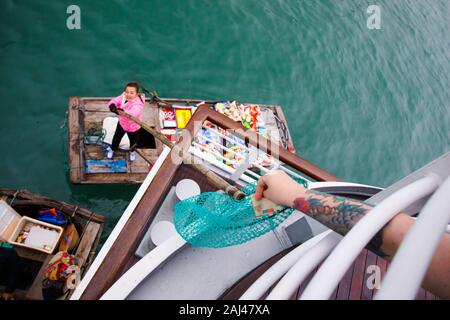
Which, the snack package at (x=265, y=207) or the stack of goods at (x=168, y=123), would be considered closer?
the snack package at (x=265, y=207)

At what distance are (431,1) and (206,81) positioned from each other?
1536 cm

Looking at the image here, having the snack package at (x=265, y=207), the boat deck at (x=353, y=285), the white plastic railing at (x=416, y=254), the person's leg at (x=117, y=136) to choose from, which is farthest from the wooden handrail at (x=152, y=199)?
the white plastic railing at (x=416, y=254)

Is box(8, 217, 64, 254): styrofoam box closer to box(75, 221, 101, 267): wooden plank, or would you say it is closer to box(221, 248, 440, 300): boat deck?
box(75, 221, 101, 267): wooden plank

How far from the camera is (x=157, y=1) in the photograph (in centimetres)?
1097

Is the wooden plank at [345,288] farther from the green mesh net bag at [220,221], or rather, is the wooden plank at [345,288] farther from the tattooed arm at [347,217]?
the tattooed arm at [347,217]

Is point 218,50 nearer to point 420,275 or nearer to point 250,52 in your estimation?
point 250,52

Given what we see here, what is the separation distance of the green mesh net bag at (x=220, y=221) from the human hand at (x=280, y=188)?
0.38m

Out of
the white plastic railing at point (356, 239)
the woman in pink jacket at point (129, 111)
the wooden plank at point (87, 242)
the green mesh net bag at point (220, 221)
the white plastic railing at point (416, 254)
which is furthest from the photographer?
the woman in pink jacket at point (129, 111)

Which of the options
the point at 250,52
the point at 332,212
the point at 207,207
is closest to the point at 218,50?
the point at 250,52

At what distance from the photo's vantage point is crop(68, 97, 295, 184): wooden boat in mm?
7180

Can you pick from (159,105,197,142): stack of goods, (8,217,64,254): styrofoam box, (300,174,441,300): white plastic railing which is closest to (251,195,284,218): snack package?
(300,174,441,300): white plastic railing

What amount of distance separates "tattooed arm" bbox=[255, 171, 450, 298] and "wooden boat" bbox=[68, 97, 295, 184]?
A: 5.01 m

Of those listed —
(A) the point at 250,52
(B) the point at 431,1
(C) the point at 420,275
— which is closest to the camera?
(C) the point at 420,275

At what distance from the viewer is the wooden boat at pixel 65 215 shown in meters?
5.98
